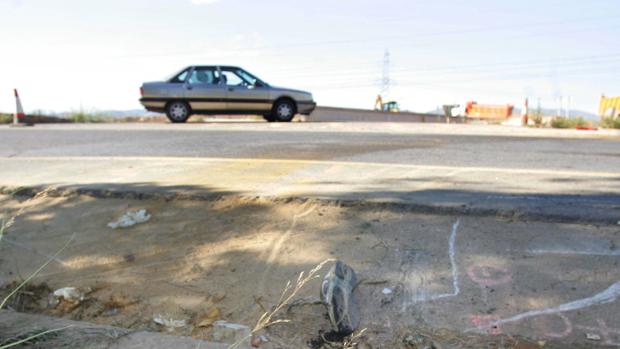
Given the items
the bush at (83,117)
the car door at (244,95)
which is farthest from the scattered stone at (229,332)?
the bush at (83,117)

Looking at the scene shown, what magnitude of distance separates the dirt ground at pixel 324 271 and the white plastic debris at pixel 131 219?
0.25ft

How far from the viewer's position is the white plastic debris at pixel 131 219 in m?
3.94

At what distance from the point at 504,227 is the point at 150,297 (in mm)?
2291

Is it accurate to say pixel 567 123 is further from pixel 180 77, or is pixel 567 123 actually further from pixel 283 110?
pixel 180 77

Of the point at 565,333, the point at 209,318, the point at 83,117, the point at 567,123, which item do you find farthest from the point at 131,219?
the point at 83,117

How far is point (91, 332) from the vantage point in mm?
2607

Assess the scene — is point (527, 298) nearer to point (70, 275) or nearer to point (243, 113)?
point (70, 275)

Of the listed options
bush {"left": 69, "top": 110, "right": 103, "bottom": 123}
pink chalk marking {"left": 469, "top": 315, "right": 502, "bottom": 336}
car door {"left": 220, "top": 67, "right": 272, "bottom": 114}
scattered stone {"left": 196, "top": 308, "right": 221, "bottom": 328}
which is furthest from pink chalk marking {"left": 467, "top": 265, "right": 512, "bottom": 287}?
bush {"left": 69, "top": 110, "right": 103, "bottom": 123}

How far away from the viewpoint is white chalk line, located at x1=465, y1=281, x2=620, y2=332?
2.59 m

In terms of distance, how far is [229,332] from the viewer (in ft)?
8.96

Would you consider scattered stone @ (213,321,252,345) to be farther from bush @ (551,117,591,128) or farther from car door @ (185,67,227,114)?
bush @ (551,117,591,128)

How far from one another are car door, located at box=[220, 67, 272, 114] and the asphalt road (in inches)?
196

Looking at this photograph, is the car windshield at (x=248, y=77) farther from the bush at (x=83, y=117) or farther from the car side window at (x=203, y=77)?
the bush at (x=83, y=117)

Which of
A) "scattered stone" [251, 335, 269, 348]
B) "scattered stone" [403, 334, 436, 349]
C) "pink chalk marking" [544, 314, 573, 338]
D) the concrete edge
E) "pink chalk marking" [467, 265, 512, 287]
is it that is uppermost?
the concrete edge
